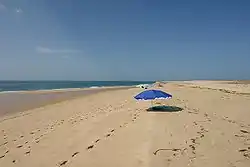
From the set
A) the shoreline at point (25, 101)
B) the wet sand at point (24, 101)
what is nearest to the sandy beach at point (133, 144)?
the shoreline at point (25, 101)

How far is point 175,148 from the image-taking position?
817 centimetres

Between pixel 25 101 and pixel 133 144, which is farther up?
pixel 133 144

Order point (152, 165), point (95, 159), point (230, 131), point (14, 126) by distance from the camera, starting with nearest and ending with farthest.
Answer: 1. point (152, 165)
2. point (95, 159)
3. point (230, 131)
4. point (14, 126)

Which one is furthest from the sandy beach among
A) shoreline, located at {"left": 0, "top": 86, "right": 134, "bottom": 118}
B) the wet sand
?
the wet sand

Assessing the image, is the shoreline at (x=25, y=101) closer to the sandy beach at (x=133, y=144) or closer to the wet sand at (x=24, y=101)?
the wet sand at (x=24, y=101)

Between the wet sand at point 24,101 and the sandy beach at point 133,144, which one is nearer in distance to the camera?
the sandy beach at point 133,144

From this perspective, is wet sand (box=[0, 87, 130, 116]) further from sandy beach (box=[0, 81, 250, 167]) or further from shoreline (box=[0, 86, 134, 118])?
sandy beach (box=[0, 81, 250, 167])

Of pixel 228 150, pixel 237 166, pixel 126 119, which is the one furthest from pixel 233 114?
pixel 237 166

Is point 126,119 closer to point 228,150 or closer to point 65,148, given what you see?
point 65,148

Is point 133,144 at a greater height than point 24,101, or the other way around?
point 133,144

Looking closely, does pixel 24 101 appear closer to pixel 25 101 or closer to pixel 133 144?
pixel 25 101

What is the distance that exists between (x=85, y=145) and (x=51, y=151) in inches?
47.5

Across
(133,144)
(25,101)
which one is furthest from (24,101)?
(133,144)

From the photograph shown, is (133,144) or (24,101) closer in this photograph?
(133,144)
